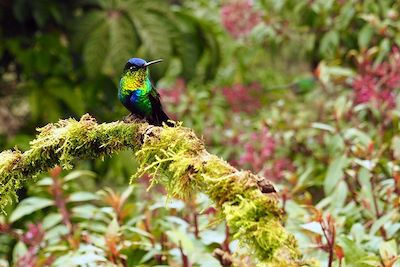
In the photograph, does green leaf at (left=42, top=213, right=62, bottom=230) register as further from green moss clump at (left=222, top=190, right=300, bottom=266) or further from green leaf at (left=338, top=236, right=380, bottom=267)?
green moss clump at (left=222, top=190, right=300, bottom=266)

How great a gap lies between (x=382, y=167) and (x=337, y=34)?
1849mm

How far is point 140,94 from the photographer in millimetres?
1546

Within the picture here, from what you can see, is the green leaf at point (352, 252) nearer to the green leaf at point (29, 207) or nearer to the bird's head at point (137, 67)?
the bird's head at point (137, 67)

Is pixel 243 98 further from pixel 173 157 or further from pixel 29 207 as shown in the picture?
pixel 173 157

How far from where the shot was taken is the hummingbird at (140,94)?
1.53 m

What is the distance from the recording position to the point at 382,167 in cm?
259

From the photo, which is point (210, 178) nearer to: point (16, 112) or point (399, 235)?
point (399, 235)

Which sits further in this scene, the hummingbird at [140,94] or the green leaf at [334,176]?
the green leaf at [334,176]

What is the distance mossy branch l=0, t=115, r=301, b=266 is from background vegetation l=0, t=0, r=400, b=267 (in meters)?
0.48

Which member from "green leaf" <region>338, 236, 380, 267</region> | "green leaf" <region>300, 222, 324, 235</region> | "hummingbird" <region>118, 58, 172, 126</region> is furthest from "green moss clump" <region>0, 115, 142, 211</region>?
"green leaf" <region>338, 236, 380, 267</region>

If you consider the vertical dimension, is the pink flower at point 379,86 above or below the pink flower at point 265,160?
above

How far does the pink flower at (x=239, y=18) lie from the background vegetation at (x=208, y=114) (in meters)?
0.01

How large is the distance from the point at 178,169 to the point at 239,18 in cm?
378

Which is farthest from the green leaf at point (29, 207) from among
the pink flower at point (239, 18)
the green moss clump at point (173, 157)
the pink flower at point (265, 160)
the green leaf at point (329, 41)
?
the pink flower at point (239, 18)
